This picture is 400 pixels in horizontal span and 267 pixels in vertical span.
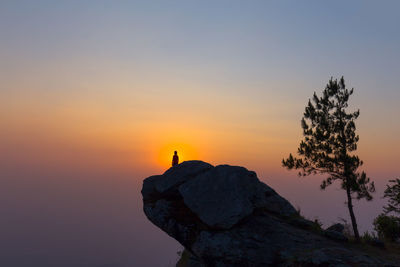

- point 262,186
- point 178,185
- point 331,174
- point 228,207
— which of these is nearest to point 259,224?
point 228,207

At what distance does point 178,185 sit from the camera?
22266 millimetres

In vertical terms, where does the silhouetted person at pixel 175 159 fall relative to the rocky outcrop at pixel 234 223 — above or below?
above

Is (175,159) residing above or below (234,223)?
above

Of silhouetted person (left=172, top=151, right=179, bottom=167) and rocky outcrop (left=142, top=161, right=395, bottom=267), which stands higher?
silhouetted person (left=172, top=151, right=179, bottom=167)

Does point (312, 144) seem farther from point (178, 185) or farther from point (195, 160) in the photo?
point (178, 185)

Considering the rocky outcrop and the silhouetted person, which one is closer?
the rocky outcrop

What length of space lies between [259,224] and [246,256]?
2687 mm

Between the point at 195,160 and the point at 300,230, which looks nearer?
the point at 300,230

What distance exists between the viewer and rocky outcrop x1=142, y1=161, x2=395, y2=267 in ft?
59.1

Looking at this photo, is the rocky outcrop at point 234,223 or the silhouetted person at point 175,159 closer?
the rocky outcrop at point 234,223

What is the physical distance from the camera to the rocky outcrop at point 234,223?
18.0m

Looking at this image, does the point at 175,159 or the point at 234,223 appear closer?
the point at 234,223

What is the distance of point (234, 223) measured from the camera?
18.9 meters

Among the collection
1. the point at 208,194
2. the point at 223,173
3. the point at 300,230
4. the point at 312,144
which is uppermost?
the point at 312,144
